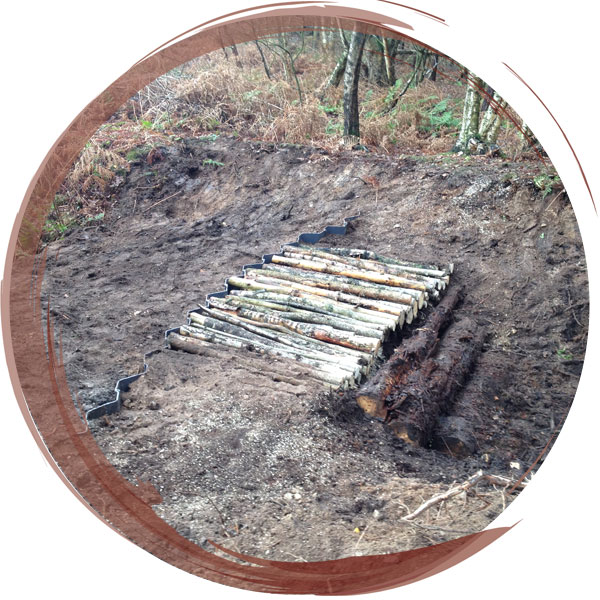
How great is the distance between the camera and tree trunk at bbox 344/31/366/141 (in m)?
9.29

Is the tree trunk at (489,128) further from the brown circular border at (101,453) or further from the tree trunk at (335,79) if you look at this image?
the brown circular border at (101,453)

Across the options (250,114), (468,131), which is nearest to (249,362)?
(468,131)

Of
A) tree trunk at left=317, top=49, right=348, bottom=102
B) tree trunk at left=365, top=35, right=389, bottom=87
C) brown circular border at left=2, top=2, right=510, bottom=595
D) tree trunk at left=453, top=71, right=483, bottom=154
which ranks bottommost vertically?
brown circular border at left=2, top=2, right=510, bottom=595

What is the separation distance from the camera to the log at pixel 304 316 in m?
5.88

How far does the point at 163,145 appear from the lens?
1085 centimetres

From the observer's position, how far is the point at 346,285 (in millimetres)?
6805

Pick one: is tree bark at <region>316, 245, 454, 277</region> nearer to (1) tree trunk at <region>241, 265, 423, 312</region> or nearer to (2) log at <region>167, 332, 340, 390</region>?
(1) tree trunk at <region>241, 265, 423, 312</region>

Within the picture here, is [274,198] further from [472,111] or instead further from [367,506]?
[367,506]

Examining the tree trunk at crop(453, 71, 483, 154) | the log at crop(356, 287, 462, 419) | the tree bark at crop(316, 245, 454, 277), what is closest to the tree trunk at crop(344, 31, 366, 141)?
the tree trunk at crop(453, 71, 483, 154)

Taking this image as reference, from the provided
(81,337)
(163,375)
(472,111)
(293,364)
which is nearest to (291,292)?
(293,364)

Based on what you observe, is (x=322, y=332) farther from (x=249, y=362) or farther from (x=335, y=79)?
(x=335, y=79)

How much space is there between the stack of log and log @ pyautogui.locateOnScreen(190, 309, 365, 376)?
0.4 inches

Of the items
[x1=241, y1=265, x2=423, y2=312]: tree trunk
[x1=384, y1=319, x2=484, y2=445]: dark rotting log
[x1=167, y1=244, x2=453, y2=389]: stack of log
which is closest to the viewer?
[x1=384, y1=319, x2=484, y2=445]: dark rotting log

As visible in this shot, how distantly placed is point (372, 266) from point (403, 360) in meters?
2.04
